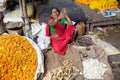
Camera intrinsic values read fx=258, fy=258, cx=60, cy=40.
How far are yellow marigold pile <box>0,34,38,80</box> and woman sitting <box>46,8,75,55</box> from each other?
Result: 80 centimetres

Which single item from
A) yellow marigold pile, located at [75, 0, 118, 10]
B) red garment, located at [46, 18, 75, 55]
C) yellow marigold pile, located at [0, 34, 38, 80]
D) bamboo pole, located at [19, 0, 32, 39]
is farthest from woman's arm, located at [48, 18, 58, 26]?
yellow marigold pile, located at [75, 0, 118, 10]

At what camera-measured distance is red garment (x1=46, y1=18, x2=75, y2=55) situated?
5531mm

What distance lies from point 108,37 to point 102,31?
13.0 inches

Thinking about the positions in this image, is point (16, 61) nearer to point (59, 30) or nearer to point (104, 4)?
point (59, 30)

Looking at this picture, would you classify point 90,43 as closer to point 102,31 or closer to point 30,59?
point 102,31

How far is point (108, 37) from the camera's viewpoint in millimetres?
6582

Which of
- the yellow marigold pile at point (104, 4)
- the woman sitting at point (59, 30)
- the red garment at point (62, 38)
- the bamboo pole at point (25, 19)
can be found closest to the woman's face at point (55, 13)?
the woman sitting at point (59, 30)

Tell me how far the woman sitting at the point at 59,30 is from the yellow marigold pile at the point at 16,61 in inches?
31.6

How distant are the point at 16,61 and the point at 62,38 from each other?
137 centimetres

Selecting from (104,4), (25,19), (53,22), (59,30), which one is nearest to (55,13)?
(53,22)

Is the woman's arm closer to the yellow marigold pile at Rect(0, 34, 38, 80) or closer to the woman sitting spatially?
the woman sitting

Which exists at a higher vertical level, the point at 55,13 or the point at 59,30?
the point at 55,13

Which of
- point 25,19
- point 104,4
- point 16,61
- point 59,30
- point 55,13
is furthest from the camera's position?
point 104,4

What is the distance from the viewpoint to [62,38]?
5.74 meters
